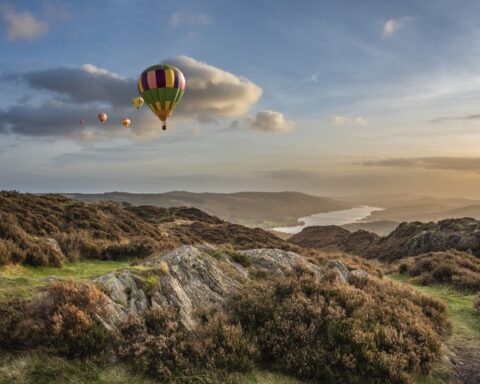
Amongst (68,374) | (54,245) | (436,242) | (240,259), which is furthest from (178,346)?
(436,242)

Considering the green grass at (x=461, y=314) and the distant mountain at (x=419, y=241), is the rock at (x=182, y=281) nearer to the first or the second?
the green grass at (x=461, y=314)

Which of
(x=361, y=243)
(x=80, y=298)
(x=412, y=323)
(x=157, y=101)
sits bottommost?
(x=361, y=243)

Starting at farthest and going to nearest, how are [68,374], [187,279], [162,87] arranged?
[162,87], [187,279], [68,374]

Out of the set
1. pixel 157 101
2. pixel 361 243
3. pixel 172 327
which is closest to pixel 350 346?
pixel 172 327

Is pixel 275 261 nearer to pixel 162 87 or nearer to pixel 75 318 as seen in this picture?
pixel 75 318

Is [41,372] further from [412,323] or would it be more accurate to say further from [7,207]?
[7,207]

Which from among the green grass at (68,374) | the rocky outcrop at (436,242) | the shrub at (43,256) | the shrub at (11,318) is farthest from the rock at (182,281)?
the rocky outcrop at (436,242)
